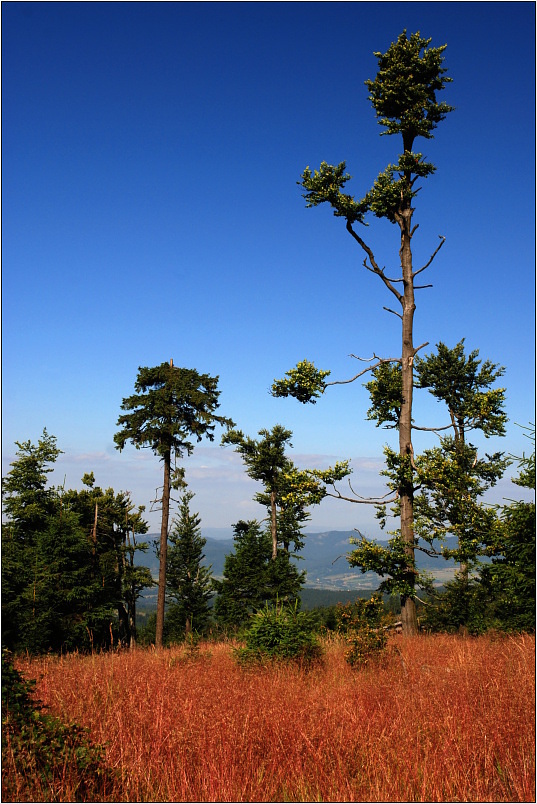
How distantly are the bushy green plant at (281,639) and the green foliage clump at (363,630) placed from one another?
793 mm

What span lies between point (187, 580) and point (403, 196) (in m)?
43.9

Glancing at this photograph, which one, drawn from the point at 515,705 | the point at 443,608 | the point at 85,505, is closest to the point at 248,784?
the point at 515,705

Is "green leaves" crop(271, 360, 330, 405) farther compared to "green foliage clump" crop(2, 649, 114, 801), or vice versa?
"green leaves" crop(271, 360, 330, 405)

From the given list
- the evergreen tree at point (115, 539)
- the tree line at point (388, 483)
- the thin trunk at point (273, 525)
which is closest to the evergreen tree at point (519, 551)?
the tree line at point (388, 483)

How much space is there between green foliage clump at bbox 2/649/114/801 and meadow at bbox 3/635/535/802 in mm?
62

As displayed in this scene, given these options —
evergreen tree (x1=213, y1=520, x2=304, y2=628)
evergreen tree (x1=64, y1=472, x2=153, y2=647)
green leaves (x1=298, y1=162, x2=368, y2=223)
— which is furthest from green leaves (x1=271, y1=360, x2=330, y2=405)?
evergreen tree (x1=213, y1=520, x2=304, y2=628)

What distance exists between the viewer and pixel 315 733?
17.6 feet

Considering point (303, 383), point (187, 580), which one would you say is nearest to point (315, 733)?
point (303, 383)

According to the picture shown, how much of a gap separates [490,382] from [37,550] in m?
22.9

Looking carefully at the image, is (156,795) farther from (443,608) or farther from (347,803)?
(443,608)

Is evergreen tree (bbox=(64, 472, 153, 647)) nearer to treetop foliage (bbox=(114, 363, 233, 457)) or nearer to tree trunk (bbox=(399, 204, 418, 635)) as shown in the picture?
treetop foliage (bbox=(114, 363, 233, 457))

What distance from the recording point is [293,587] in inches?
1318

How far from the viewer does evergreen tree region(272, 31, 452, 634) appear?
14.2m

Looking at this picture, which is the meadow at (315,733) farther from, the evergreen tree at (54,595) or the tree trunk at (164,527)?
the tree trunk at (164,527)
